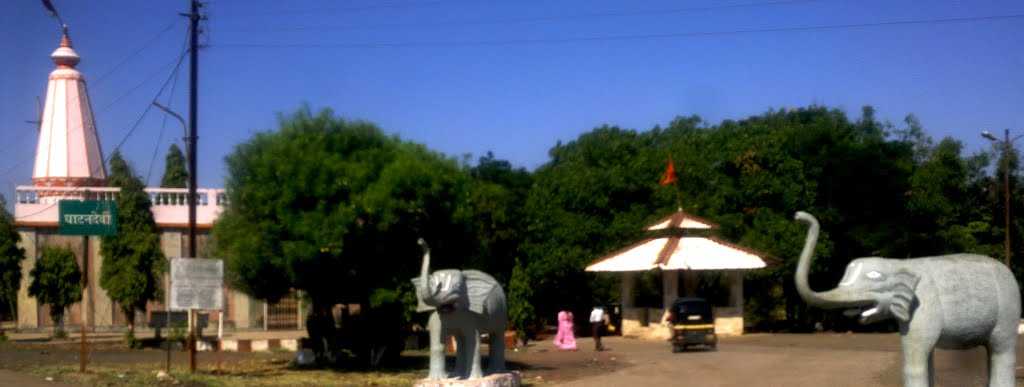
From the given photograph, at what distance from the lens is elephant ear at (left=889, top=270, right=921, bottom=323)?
12.4m

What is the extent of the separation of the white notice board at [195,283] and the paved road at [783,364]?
7395mm

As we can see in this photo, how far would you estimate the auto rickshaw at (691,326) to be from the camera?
32812 millimetres

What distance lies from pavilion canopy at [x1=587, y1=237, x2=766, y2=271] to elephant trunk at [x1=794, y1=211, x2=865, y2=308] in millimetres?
25324

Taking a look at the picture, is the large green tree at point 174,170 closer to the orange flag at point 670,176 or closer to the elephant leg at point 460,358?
the orange flag at point 670,176

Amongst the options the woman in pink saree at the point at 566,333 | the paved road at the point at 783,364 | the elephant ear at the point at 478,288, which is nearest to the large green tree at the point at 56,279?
the woman in pink saree at the point at 566,333

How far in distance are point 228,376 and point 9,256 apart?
58.0ft

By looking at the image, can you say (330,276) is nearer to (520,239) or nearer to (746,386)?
(746,386)

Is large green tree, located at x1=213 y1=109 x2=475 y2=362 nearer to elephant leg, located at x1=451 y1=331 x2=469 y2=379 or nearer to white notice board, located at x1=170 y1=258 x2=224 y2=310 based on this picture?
white notice board, located at x1=170 y1=258 x2=224 y2=310

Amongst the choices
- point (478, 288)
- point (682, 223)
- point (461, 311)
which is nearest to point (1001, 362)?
point (461, 311)

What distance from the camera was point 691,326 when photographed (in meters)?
32.8

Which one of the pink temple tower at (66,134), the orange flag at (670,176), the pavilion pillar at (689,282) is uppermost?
the pink temple tower at (66,134)

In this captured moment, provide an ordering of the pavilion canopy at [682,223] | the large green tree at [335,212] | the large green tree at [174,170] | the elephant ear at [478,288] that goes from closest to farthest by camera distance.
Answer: the elephant ear at [478,288] < the large green tree at [335,212] < the pavilion canopy at [682,223] < the large green tree at [174,170]

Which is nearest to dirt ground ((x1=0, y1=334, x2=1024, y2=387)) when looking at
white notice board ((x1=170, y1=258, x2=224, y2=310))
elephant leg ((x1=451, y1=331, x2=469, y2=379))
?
white notice board ((x1=170, y1=258, x2=224, y2=310))

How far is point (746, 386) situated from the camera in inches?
876
